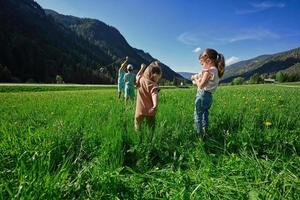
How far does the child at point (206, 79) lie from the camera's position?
20.8 feet

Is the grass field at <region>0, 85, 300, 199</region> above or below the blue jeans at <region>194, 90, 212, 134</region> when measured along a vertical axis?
below

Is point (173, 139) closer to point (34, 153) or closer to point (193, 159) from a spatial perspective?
point (193, 159)

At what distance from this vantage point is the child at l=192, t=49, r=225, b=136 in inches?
250

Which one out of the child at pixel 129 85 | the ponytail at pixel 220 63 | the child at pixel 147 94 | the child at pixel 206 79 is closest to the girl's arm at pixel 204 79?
the child at pixel 206 79

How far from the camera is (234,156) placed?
176 inches

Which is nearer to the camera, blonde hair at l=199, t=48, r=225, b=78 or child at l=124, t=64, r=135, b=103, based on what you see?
blonde hair at l=199, t=48, r=225, b=78

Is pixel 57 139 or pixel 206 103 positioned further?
pixel 206 103

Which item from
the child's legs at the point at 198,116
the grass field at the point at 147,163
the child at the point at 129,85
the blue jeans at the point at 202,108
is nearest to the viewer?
the grass field at the point at 147,163

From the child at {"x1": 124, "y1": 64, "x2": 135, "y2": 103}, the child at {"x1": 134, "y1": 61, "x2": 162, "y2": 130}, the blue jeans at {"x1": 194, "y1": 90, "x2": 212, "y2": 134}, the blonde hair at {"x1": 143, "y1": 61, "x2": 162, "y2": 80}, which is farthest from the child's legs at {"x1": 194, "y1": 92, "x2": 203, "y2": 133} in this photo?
the child at {"x1": 124, "y1": 64, "x2": 135, "y2": 103}

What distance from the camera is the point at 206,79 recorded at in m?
6.35

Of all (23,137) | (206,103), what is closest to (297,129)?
(206,103)

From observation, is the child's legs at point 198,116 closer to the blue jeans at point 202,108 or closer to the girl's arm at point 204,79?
the blue jeans at point 202,108

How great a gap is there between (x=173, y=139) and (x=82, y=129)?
1514mm

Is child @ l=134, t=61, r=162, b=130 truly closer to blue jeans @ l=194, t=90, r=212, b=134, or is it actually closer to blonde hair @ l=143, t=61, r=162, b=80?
blonde hair @ l=143, t=61, r=162, b=80
